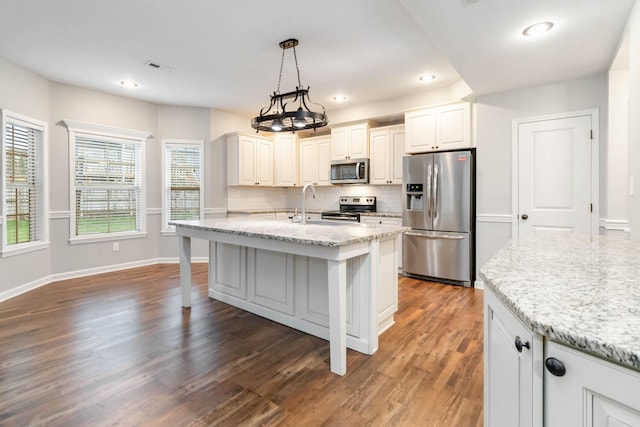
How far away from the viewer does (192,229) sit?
321cm

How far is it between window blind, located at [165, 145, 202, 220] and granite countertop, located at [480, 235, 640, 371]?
5.20 metres

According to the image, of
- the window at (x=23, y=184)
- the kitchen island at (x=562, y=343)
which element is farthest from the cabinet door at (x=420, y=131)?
the window at (x=23, y=184)

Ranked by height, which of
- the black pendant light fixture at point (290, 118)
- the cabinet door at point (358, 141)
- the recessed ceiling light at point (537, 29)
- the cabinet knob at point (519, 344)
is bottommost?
the cabinet knob at point (519, 344)

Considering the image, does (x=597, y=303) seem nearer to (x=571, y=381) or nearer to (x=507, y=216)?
(x=571, y=381)

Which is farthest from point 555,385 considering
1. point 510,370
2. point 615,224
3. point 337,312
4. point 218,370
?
point 615,224

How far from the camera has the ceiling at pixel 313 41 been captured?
94.4 inches

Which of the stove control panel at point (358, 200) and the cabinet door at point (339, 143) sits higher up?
the cabinet door at point (339, 143)

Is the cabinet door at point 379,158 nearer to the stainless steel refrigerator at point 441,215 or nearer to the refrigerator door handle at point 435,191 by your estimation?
the stainless steel refrigerator at point 441,215

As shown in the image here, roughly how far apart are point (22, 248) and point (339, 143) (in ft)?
14.9

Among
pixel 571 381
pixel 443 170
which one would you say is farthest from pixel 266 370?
pixel 443 170

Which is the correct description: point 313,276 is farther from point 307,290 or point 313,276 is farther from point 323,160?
point 323,160

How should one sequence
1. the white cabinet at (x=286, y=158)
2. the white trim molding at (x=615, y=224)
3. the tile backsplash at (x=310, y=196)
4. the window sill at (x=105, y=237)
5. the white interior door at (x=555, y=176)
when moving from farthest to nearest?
the white cabinet at (x=286, y=158) → the tile backsplash at (x=310, y=196) → the window sill at (x=105, y=237) → the white interior door at (x=555, y=176) → the white trim molding at (x=615, y=224)

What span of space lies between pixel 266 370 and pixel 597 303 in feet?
6.27

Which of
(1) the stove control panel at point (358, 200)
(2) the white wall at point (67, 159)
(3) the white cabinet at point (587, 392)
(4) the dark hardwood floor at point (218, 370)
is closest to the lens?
(3) the white cabinet at point (587, 392)
